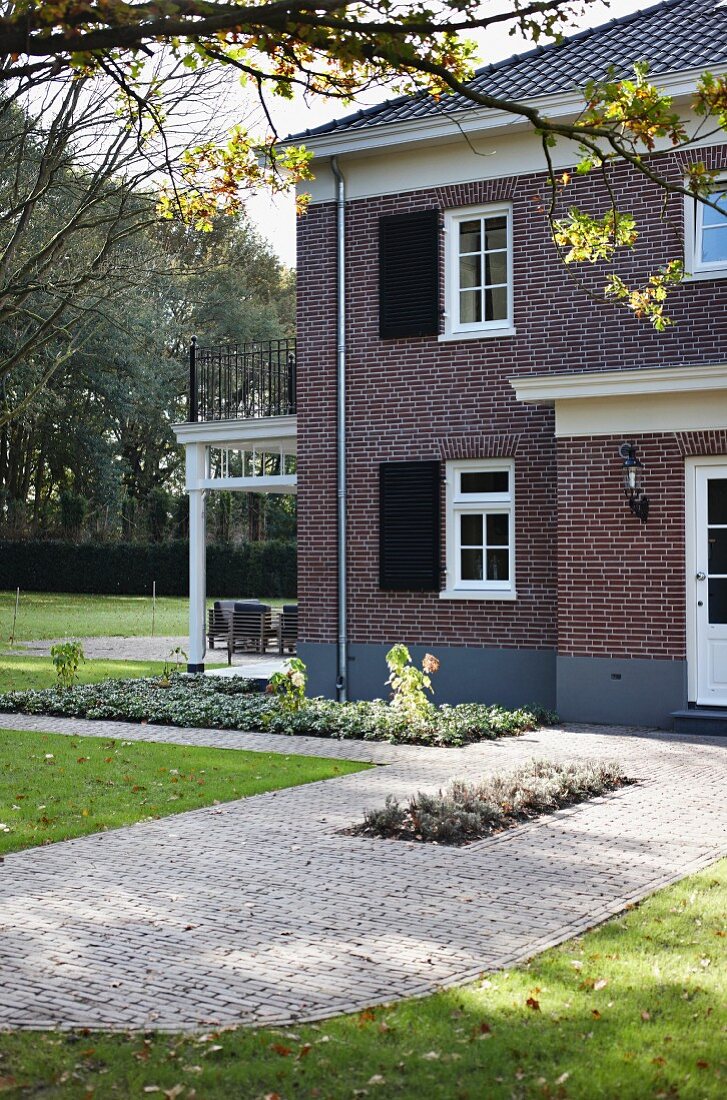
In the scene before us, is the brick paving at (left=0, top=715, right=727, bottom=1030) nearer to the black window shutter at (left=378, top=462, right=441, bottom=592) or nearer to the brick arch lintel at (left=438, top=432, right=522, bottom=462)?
the black window shutter at (left=378, top=462, right=441, bottom=592)

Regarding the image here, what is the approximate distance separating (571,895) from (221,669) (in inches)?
508

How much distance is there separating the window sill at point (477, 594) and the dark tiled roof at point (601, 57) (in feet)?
18.6

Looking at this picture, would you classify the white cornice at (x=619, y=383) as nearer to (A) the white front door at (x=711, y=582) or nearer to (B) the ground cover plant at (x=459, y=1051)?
(A) the white front door at (x=711, y=582)

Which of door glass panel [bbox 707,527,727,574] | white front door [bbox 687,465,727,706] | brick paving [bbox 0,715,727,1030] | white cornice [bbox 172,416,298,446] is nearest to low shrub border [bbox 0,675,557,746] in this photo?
white front door [bbox 687,465,727,706]

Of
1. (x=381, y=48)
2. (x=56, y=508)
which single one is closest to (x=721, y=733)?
(x=381, y=48)

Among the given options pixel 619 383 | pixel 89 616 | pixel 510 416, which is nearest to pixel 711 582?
pixel 619 383

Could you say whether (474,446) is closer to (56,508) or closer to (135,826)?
(135,826)

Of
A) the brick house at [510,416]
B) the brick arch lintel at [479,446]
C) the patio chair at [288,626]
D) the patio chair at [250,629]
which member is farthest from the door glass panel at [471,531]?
the patio chair at [250,629]

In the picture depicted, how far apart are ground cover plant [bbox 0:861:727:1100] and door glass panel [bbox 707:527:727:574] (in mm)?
8689

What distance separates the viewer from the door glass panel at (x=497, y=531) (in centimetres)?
1548

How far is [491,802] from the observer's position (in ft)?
29.4

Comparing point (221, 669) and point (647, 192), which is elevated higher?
point (647, 192)

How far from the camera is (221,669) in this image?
1933 cm

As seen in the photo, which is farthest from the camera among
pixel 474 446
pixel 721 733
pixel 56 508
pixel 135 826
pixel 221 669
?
pixel 56 508
